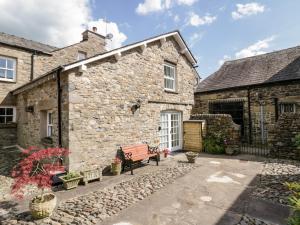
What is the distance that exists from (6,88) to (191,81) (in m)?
12.2

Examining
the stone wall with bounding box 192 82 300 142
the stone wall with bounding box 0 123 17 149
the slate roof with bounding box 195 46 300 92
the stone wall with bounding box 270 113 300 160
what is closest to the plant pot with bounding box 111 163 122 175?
the stone wall with bounding box 270 113 300 160

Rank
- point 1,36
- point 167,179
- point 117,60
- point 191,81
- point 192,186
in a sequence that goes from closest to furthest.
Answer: point 192,186 → point 167,179 → point 117,60 → point 1,36 → point 191,81

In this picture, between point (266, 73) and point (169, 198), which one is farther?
point (266, 73)

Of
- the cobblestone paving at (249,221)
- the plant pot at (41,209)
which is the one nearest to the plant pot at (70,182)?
the plant pot at (41,209)

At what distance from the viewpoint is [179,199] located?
5.45 m

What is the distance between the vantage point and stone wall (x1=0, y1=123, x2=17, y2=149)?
1211 cm

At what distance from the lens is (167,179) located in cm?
712

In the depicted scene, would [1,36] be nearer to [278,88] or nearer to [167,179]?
[167,179]

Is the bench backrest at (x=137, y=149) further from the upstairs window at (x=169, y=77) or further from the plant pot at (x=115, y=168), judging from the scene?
the upstairs window at (x=169, y=77)

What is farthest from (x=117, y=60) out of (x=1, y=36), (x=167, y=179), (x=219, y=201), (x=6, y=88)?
(x=1, y=36)

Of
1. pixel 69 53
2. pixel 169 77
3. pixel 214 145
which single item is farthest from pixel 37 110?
pixel 214 145

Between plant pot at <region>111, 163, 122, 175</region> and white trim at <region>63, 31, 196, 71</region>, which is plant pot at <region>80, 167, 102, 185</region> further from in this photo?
white trim at <region>63, 31, 196, 71</region>

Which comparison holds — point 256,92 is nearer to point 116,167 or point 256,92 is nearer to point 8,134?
point 116,167

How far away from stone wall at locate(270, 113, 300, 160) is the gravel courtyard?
195cm
